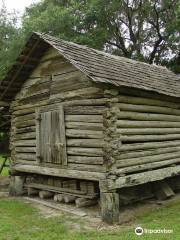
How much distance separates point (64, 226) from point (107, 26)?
937 inches

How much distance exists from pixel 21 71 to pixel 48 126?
239 cm

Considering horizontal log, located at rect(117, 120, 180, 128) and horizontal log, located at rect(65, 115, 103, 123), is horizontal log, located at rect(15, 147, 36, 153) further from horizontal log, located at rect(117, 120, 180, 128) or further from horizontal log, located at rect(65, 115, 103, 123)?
horizontal log, located at rect(117, 120, 180, 128)

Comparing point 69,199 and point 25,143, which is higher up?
point 25,143

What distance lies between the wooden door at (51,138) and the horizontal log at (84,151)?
24cm

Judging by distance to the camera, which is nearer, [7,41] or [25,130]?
[25,130]

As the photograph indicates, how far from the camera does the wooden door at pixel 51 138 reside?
10.2m

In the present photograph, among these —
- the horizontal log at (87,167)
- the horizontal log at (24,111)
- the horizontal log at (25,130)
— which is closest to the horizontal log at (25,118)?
the horizontal log at (24,111)

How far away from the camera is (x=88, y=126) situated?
946 cm

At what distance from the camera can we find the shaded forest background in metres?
25.6

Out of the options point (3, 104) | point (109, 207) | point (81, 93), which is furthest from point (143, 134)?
point (3, 104)

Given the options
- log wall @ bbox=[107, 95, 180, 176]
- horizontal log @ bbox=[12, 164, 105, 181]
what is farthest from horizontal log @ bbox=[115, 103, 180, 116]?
horizontal log @ bbox=[12, 164, 105, 181]

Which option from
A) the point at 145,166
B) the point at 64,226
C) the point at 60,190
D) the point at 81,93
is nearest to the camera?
the point at 64,226

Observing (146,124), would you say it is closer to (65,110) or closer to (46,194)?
(65,110)

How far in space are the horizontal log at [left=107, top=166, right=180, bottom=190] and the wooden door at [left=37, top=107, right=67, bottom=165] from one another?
1.96 metres
